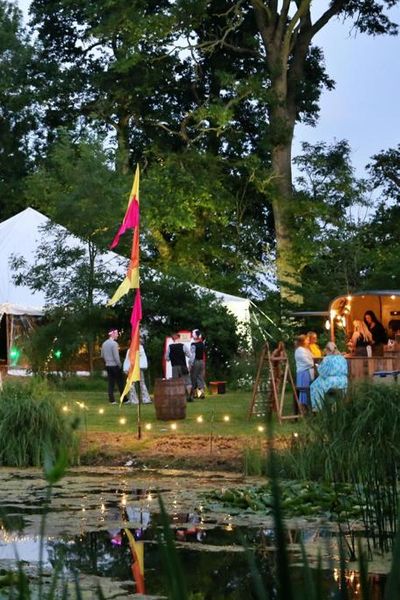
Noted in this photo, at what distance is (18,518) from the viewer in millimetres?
10461

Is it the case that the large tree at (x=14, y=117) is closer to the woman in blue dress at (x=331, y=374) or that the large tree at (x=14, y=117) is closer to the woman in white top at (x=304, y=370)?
the woman in white top at (x=304, y=370)

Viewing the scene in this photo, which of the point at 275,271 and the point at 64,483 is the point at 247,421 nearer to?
the point at 64,483

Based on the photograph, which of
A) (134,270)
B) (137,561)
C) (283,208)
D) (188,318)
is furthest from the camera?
(283,208)

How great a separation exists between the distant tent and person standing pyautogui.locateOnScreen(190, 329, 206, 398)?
4.47 m

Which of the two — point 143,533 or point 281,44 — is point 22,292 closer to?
point 281,44

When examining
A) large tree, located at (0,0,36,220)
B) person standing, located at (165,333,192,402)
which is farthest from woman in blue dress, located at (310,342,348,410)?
large tree, located at (0,0,36,220)

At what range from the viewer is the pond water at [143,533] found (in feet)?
26.6

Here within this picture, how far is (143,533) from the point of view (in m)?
9.94

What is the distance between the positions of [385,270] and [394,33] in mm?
10649

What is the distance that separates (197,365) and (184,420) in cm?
609

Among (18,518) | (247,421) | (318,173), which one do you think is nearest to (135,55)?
(318,173)

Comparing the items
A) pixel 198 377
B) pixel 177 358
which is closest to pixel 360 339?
pixel 177 358

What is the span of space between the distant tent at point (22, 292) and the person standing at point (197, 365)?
447 centimetres

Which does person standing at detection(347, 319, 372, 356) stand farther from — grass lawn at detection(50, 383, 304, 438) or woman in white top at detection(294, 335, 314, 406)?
woman in white top at detection(294, 335, 314, 406)
